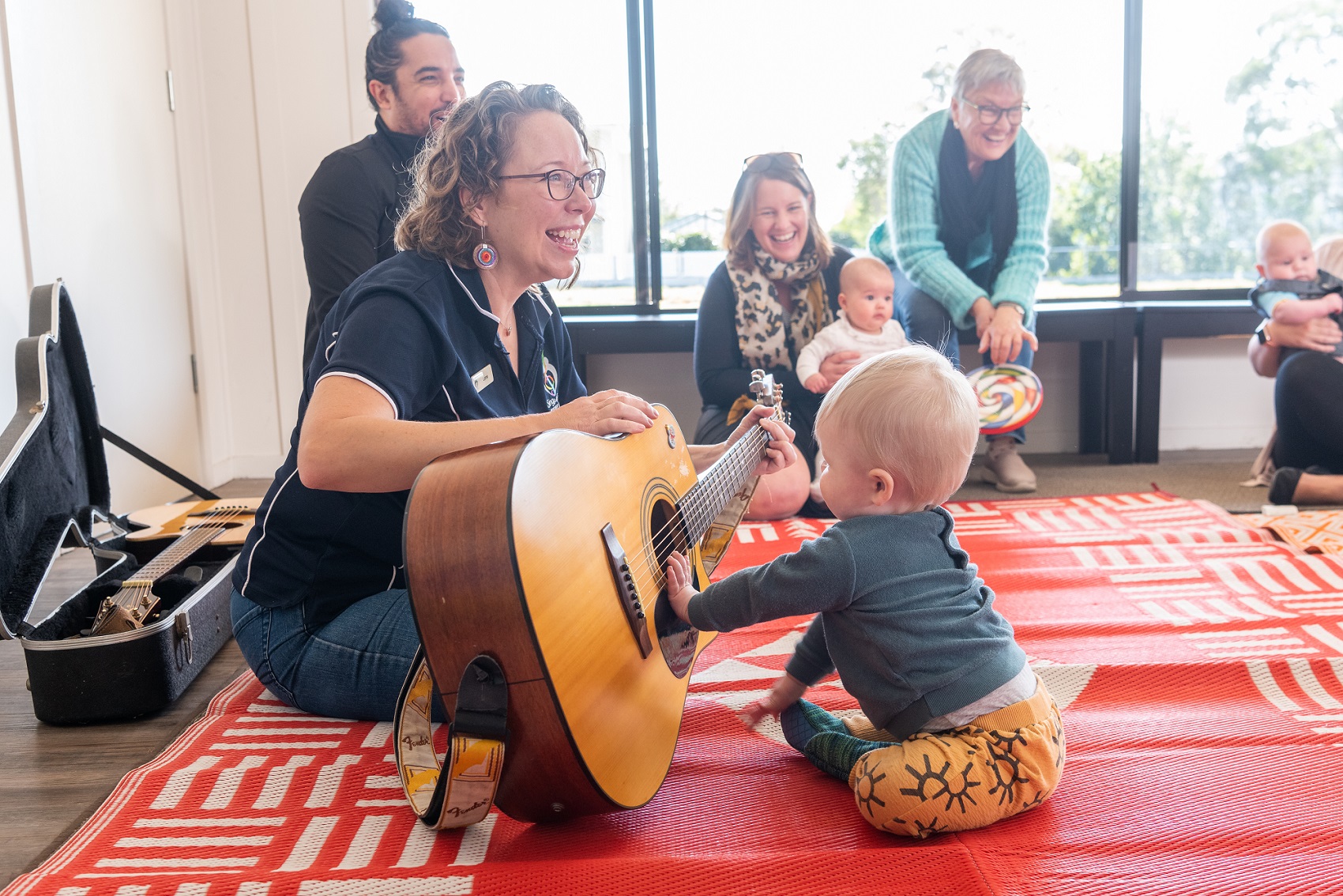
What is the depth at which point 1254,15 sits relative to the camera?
4.21 meters

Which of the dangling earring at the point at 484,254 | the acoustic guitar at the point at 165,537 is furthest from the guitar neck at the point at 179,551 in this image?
the dangling earring at the point at 484,254

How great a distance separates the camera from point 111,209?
3.37 meters

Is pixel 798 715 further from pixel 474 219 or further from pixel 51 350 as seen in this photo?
pixel 51 350

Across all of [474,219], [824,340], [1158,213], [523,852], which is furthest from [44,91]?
[1158,213]

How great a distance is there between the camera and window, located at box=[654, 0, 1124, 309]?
4250 millimetres

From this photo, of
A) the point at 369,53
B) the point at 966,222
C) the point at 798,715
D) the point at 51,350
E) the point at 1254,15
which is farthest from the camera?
the point at 1254,15

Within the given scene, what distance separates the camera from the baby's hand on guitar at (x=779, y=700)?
1420 mm

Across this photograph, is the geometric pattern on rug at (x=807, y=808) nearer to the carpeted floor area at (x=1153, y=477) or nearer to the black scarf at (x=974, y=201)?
the carpeted floor area at (x=1153, y=477)

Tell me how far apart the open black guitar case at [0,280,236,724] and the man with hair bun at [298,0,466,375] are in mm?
536

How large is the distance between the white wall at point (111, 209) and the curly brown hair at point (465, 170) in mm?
1816

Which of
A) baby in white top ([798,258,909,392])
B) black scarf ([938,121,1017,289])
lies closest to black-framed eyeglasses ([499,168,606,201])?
baby in white top ([798,258,909,392])

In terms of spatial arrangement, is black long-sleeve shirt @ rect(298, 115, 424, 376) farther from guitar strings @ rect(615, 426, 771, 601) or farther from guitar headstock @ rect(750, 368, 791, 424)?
guitar strings @ rect(615, 426, 771, 601)

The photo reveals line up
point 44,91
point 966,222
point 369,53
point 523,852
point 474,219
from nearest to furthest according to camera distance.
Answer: point 523,852 < point 474,219 < point 369,53 < point 44,91 < point 966,222

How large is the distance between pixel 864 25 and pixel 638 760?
3.83m
